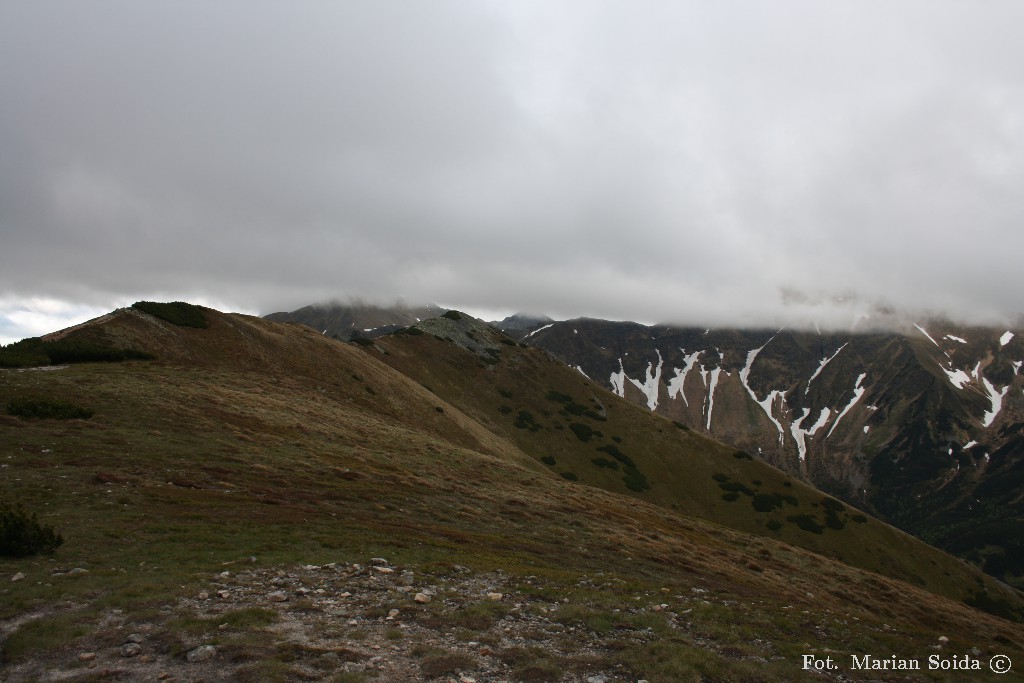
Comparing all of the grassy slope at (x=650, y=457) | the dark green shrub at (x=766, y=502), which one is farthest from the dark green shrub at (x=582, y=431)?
the dark green shrub at (x=766, y=502)

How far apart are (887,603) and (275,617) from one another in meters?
48.0

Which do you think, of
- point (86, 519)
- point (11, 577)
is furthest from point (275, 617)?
point (86, 519)

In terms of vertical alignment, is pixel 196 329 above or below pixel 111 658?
above

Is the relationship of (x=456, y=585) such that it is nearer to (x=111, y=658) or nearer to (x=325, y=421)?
(x=111, y=658)

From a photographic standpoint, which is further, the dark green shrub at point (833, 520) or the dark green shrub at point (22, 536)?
the dark green shrub at point (833, 520)

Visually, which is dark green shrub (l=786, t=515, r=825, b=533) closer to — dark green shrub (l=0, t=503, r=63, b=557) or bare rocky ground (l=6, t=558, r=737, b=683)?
bare rocky ground (l=6, t=558, r=737, b=683)

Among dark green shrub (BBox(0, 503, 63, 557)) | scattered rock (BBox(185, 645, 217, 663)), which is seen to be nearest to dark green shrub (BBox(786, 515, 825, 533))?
scattered rock (BBox(185, 645, 217, 663))

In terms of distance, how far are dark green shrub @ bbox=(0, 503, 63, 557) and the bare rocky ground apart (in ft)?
16.5

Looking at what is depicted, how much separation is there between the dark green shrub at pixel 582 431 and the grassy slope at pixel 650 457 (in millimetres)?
734

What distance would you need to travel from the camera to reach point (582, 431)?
4483 inches

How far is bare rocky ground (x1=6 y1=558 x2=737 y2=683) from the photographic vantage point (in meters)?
10.8

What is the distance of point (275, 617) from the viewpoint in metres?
13.5

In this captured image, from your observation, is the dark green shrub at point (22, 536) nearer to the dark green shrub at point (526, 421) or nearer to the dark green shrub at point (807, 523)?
the dark green shrub at point (526, 421)

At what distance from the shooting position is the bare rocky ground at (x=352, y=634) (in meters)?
10.8
